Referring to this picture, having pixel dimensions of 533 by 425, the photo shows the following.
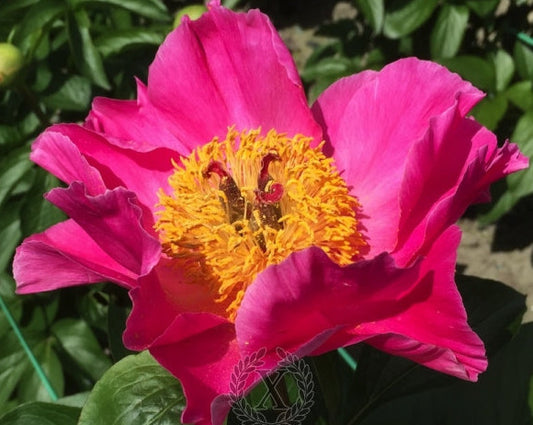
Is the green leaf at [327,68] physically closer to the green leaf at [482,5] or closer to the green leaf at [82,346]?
the green leaf at [482,5]

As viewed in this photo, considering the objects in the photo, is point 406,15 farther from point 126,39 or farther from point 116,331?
point 116,331

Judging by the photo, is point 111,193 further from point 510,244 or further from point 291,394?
point 510,244

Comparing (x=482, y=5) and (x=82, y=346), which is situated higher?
(x=482, y=5)

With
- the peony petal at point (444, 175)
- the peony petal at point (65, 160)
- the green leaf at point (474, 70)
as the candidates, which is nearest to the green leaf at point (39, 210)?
the peony petal at point (65, 160)

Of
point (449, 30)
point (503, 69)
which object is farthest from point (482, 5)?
point (503, 69)

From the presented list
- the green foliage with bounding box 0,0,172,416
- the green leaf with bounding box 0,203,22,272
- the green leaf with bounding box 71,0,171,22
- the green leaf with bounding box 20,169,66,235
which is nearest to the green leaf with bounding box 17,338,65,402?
the green foliage with bounding box 0,0,172,416
